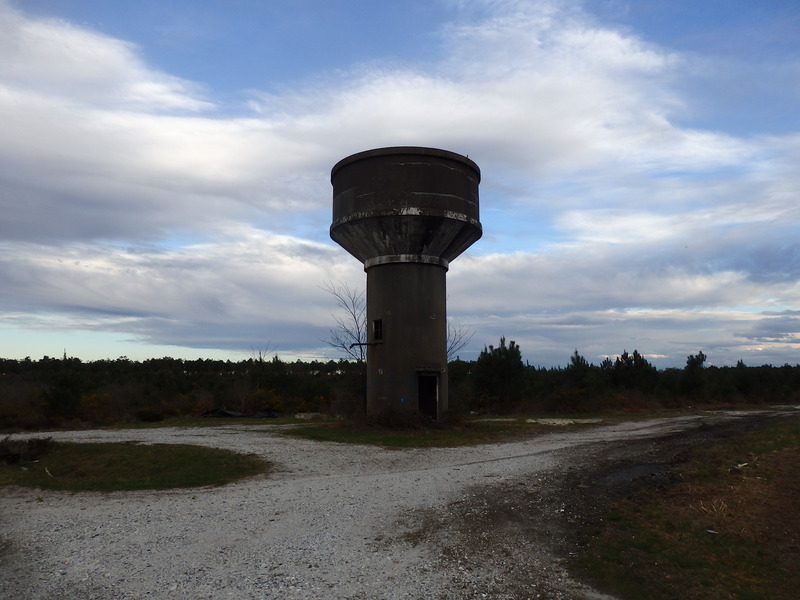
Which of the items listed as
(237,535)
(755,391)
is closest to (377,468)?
(237,535)

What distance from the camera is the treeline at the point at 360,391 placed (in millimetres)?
22859

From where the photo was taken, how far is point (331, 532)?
6824 mm

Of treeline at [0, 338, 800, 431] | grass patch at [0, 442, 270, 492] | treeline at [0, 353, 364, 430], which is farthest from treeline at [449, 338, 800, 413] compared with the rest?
grass patch at [0, 442, 270, 492]

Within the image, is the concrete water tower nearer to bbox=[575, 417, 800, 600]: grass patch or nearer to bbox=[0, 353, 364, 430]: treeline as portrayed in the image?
bbox=[0, 353, 364, 430]: treeline

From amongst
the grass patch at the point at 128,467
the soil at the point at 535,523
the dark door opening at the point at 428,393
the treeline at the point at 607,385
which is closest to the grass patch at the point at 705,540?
the soil at the point at 535,523

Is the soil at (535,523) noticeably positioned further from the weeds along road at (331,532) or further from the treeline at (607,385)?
the treeline at (607,385)

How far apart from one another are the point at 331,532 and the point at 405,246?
38.5ft

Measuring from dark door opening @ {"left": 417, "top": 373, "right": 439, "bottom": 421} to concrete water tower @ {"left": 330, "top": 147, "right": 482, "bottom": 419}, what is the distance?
0.20 ft

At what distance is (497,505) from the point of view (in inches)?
318

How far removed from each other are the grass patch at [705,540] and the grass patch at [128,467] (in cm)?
653

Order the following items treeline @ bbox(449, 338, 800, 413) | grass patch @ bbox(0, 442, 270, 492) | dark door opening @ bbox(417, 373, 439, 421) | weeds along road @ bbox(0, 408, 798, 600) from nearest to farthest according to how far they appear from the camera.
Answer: weeds along road @ bbox(0, 408, 798, 600), grass patch @ bbox(0, 442, 270, 492), dark door opening @ bbox(417, 373, 439, 421), treeline @ bbox(449, 338, 800, 413)

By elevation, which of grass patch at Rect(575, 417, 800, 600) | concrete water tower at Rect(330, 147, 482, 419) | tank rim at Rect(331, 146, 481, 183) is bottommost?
grass patch at Rect(575, 417, 800, 600)

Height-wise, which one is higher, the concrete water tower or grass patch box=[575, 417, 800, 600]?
the concrete water tower

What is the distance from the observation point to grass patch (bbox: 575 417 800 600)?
539cm
